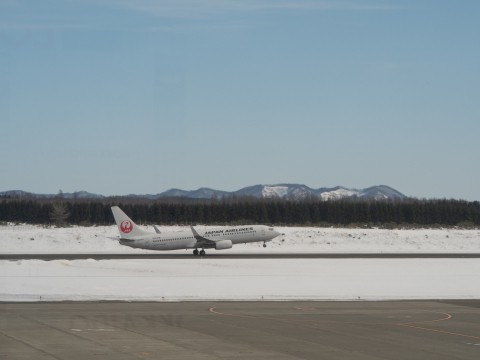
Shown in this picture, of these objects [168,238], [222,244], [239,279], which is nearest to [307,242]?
[222,244]

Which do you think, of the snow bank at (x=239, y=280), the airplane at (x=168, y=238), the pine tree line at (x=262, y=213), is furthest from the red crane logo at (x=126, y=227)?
the pine tree line at (x=262, y=213)

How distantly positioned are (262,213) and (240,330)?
5228 inches

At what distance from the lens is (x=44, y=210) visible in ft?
559

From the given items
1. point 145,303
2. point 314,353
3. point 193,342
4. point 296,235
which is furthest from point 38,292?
point 296,235

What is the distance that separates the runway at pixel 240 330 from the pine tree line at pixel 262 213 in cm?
11696

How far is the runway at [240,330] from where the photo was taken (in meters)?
25.0

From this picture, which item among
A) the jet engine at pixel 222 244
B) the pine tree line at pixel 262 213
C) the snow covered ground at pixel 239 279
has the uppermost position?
the pine tree line at pixel 262 213

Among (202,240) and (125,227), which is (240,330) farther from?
(125,227)

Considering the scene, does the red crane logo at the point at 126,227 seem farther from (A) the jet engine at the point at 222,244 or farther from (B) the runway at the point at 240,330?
(B) the runway at the point at 240,330

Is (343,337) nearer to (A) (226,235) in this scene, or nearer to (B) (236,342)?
(B) (236,342)

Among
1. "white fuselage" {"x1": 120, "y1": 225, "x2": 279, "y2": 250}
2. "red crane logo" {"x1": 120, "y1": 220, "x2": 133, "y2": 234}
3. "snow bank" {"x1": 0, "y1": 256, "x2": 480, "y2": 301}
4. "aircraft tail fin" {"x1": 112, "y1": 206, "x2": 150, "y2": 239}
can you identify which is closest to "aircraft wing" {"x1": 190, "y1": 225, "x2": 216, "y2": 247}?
"white fuselage" {"x1": 120, "y1": 225, "x2": 279, "y2": 250}

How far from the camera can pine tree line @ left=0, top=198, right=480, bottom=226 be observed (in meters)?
158

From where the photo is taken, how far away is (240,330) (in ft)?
98.9

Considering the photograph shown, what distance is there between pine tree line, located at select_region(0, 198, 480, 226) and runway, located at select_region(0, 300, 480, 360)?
116960 millimetres
